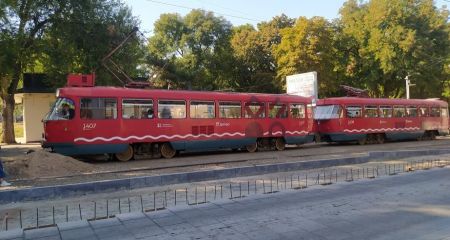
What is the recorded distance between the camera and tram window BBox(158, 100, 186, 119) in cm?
1847

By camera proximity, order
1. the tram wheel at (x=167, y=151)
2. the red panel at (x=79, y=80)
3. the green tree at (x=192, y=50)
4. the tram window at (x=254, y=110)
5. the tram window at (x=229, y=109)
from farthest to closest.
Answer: the green tree at (x=192, y=50), the tram window at (x=254, y=110), the tram window at (x=229, y=109), the tram wheel at (x=167, y=151), the red panel at (x=79, y=80)

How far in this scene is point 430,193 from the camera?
9117 mm

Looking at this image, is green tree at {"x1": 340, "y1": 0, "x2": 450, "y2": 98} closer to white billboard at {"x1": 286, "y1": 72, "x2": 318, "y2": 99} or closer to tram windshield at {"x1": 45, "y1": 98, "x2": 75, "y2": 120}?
white billboard at {"x1": 286, "y1": 72, "x2": 318, "y2": 99}

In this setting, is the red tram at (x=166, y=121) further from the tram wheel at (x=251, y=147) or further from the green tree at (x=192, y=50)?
the green tree at (x=192, y=50)

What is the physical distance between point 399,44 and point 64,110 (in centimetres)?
3151

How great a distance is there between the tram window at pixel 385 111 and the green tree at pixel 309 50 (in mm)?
10436

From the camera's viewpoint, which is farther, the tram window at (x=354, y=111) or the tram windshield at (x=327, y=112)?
the tram window at (x=354, y=111)

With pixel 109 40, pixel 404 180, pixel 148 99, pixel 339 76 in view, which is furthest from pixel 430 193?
pixel 339 76

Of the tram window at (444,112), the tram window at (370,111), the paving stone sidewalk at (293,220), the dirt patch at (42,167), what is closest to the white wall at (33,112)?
the dirt patch at (42,167)

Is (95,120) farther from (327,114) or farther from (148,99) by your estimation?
(327,114)

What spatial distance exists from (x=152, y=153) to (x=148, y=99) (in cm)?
240

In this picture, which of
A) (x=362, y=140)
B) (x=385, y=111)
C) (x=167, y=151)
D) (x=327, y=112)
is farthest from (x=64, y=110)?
(x=385, y=111)

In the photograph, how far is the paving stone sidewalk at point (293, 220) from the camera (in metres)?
6.35

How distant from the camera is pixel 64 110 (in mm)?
16422
